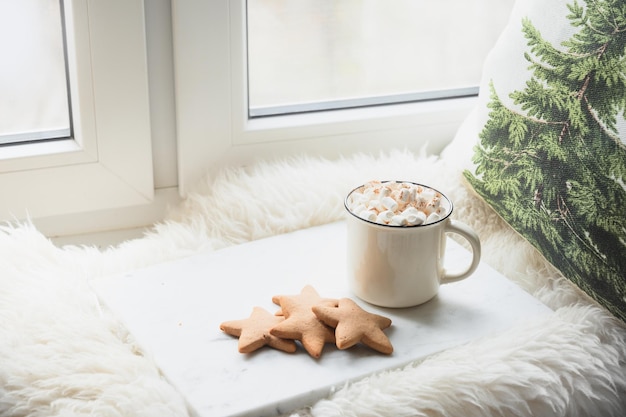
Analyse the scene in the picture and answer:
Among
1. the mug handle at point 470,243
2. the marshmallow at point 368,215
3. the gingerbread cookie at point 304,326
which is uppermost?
the marshmallow at point 368,215

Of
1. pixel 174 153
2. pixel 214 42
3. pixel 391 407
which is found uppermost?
pixel 214 42

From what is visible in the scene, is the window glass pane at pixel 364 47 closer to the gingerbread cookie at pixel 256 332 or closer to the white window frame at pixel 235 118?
the white window frame at pixel 235 118

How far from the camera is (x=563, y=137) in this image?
0.82 metres

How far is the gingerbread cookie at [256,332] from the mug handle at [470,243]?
0.60 ft

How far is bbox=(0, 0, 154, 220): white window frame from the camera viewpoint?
2.95 feet

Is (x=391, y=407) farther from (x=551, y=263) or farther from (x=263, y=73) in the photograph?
(x=263, y=73)

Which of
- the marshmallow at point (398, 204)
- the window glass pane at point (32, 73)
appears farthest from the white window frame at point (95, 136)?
the marshmallow at point (398, 204)

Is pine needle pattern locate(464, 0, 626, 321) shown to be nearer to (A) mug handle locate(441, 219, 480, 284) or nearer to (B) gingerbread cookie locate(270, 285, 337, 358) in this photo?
(A) mug handle locate(441, 219, 480, 284)

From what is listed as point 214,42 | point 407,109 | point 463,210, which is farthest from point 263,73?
point 463,210

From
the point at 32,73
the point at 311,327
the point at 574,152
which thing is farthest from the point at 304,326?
the point at 32,73

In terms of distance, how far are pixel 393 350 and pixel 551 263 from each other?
0.73 ft

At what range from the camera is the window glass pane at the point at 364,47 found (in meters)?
1.01

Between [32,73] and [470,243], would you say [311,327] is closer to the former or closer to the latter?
[470,243]

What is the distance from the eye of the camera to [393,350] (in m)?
0.74
